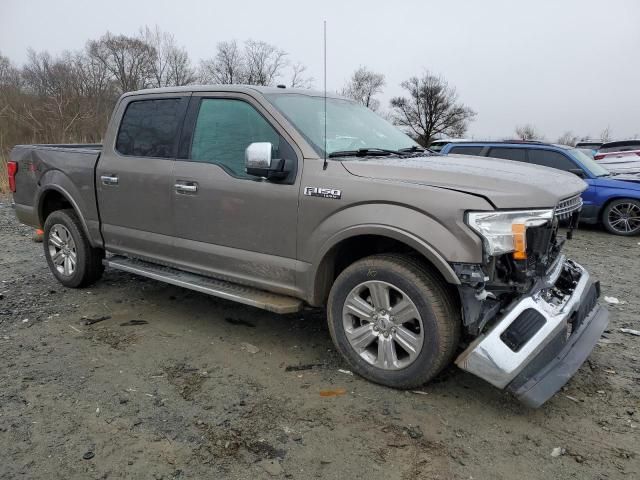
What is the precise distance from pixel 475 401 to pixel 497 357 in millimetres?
531

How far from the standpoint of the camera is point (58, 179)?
16.5 feet

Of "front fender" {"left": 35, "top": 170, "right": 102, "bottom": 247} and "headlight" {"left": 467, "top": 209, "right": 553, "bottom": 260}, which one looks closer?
"headlight" {"left": 467, "top": 209, "right": 553, "bottom": 260}

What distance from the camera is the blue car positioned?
9.01 metres

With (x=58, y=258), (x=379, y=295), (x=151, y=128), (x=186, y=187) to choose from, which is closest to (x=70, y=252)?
(x=58, y=258)

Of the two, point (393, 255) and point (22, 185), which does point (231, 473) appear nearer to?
point (393, 255)

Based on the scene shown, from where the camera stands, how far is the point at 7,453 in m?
2.58

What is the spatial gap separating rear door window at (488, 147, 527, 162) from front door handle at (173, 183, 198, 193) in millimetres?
7348

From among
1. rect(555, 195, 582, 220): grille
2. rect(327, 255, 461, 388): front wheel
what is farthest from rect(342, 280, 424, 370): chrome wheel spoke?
rect(555, 195, 582, 220): grille

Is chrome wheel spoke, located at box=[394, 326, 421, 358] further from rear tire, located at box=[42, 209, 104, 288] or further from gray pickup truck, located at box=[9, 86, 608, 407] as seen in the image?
rear tire, located at box=[42, 209, 104, 288]

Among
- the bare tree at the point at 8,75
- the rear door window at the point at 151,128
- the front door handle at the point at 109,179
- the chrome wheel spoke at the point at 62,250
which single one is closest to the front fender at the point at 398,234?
the rear door window at the point at 151,128

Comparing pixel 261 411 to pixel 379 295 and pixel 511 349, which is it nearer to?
pixel 379 295

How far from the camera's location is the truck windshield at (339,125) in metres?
3.61

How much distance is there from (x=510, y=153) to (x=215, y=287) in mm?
7716

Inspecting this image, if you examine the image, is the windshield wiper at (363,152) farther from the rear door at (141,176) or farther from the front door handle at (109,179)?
the front door handle at (109,179)
